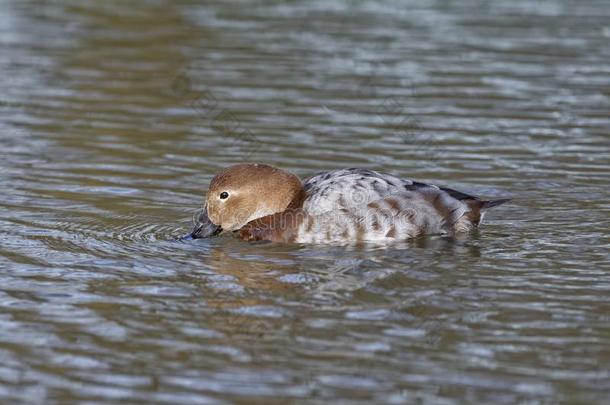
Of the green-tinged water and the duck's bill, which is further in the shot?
the duck's bill

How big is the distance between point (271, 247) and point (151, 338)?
2.21m

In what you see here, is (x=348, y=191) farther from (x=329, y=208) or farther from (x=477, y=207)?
(x=477, y=207)

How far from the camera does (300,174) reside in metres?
10.7

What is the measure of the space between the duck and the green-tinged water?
17 cm

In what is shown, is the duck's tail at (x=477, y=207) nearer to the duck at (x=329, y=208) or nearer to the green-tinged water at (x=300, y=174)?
the duck at (x=329, y=208)

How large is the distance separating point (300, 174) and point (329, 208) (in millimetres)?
1916

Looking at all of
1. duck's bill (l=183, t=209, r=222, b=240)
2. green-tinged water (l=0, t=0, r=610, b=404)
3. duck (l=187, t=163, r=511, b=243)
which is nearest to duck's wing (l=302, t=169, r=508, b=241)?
duck (l=187, t=163, r=511, b=243)

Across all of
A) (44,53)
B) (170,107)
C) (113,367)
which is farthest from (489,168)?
(44,53)

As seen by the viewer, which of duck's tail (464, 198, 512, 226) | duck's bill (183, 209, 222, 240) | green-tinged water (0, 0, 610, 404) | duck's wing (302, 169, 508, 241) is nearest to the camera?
green-tinged water (0, 0, 610, 404)

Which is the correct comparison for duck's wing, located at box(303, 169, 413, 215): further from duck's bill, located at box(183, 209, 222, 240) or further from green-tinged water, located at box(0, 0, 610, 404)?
duck's bill, located at box(183, 209, 222, 240)

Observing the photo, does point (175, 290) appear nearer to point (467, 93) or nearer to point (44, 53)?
point (467, 93)

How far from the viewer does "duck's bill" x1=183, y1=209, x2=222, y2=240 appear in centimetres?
885

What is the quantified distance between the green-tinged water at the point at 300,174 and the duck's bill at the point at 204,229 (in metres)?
0.10

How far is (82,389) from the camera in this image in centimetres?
582
